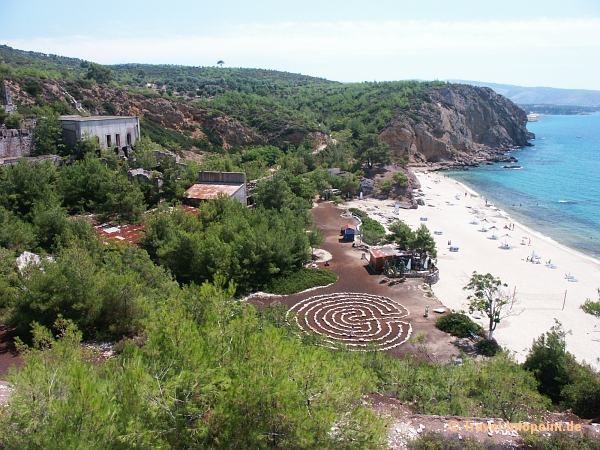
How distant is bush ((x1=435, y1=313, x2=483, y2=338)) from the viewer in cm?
2864

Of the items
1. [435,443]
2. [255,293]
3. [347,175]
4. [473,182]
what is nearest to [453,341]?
[255,293]

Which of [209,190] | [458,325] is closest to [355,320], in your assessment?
[458,325]

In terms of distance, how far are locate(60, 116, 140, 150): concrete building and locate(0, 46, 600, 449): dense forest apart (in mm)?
1089

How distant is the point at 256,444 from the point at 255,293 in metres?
23.1

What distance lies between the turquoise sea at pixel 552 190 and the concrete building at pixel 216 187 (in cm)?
3615

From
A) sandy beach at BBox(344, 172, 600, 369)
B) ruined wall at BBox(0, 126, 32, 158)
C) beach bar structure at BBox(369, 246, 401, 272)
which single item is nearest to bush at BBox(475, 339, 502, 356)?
sandy beach at BBox(344, 172, 600, 369)

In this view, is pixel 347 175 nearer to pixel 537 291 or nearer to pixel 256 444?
pixel 537 291

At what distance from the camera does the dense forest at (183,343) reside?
946cm

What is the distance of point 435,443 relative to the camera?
1243cm

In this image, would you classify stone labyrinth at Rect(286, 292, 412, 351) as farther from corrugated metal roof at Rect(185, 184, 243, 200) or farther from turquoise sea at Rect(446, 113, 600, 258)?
turquoise sea at Rect(446, 113, 600, 258)

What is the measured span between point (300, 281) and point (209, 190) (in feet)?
45.7

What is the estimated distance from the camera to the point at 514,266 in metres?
43.6

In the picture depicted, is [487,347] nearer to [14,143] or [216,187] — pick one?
[216,187]

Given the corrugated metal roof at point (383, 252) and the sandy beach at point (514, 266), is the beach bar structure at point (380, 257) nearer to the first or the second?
the corrugated metal roof at point (383, 252)
